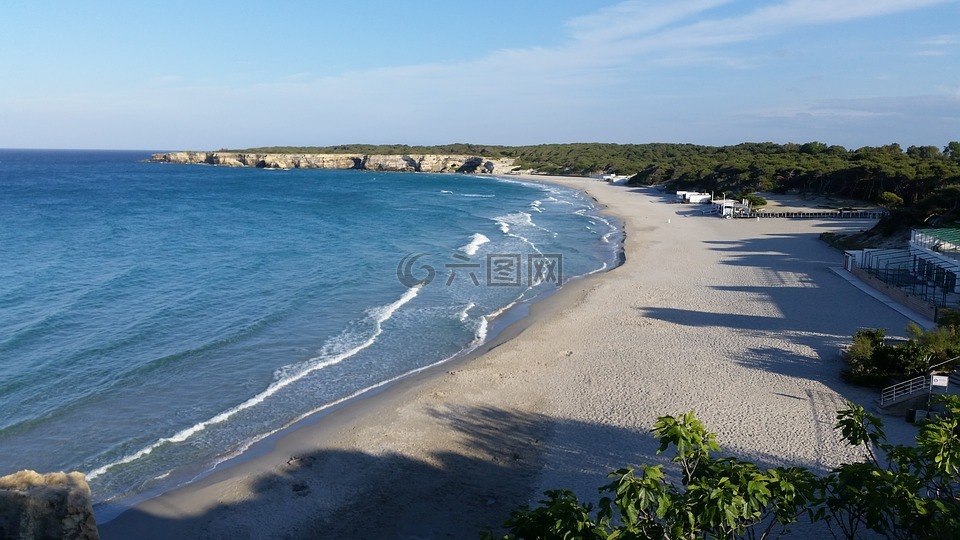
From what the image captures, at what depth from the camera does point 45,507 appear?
673 cm

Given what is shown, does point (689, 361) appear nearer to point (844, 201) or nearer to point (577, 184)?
point (844, 201)

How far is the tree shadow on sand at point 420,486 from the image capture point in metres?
10.0

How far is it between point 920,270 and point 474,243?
2302 centimetres

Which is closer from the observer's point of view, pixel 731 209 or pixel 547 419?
pixel 547 419

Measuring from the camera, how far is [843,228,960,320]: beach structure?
20219 mm

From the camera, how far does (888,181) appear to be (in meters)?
48.2

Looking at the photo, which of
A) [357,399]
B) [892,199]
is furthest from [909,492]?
[892,199]

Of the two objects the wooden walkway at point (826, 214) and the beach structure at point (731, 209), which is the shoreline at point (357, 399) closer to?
the beach structure at point (731, 209)

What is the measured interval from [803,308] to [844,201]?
119 ft

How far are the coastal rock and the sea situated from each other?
4.17m

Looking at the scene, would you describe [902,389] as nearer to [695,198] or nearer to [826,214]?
[826,214]

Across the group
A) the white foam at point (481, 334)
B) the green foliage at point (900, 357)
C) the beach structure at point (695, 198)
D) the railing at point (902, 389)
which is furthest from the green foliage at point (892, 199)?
the white foam at point (481, 334)

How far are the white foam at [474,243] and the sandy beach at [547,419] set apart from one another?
12346 mm

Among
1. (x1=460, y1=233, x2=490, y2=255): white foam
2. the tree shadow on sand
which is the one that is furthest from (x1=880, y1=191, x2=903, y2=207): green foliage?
the tree shadow on sand
